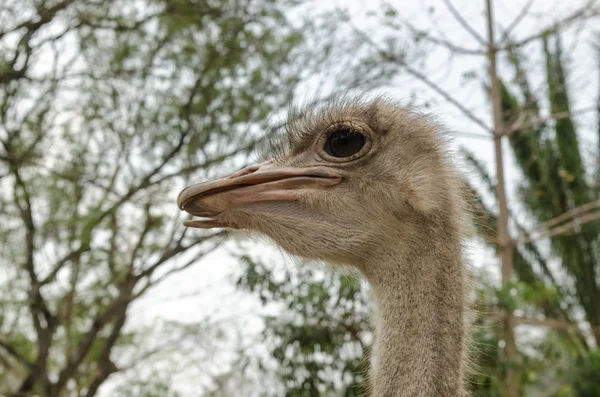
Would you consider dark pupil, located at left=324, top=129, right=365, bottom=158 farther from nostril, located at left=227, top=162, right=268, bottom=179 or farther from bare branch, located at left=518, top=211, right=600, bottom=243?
bare branch, located at left=518, top=211, right=600, bottom=243

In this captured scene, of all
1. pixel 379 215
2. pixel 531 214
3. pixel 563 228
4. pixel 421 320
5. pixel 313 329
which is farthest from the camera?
pixel 531 214

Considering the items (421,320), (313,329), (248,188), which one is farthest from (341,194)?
(313,329)

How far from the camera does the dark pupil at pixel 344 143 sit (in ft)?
7.11

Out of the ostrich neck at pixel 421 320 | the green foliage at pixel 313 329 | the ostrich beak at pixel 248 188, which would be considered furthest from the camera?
the green foliage at pixel 313 329

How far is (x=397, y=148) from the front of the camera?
2176 millimetres

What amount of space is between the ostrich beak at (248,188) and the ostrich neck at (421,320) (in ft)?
0.99

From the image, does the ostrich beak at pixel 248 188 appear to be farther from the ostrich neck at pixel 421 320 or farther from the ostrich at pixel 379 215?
the ostrich neck at pixel 421 320

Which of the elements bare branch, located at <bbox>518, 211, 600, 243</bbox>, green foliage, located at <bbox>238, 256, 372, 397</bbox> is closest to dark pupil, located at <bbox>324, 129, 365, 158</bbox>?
green foliage, located at <bbox>238, 256, 372, 397</bbox>

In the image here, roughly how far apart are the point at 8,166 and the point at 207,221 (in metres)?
5.26

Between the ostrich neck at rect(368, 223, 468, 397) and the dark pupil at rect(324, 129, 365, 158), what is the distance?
34 cm

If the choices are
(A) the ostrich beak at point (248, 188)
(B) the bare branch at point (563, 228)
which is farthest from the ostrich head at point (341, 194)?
(B) the bare branch at point (563, 228)

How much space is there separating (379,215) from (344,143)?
254 mm

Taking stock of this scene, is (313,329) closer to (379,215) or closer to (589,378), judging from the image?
(379,215)

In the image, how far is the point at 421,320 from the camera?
191cm
